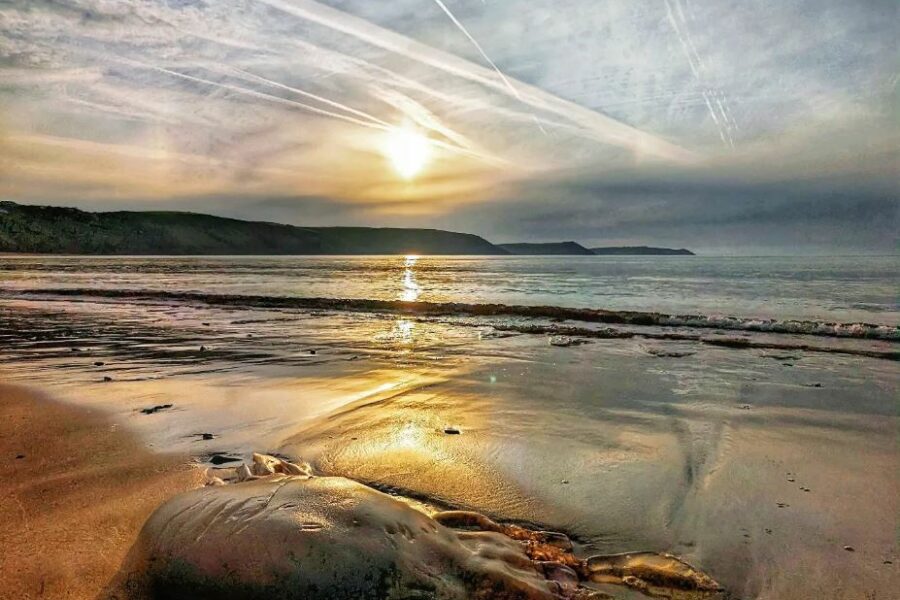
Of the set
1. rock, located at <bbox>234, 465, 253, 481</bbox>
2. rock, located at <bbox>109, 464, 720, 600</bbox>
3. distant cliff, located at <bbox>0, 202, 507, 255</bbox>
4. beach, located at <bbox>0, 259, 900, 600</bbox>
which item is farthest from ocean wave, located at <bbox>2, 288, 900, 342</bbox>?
distant cliff, located at <bbox>0, 202, 507, 255</bbox>

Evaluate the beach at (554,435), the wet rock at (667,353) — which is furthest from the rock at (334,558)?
the wet rock at (667,353)

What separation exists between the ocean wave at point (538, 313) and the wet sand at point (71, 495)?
1409 cm

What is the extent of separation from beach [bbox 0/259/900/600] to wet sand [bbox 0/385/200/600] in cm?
3

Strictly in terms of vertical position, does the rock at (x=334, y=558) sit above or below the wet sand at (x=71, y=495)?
above

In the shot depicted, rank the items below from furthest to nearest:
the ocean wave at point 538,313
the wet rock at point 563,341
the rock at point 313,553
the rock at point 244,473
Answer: the ocean wave at point 538,313 → the wet rock at point 563,341 → the rock at point 244,473 → the rock at point 313,553

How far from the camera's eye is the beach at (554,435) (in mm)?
3236

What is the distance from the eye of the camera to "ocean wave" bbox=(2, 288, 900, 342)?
548 inches

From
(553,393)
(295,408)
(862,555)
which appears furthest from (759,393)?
(295,408)

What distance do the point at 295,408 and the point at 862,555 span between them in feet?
17.4

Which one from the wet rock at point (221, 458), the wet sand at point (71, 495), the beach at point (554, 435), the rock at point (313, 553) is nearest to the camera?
the rock at point (313, 553)

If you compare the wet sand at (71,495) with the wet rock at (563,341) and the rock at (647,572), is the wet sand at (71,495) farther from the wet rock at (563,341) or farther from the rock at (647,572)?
the wet rock at (563,341)

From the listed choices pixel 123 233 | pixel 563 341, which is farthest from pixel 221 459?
pixel 123 233

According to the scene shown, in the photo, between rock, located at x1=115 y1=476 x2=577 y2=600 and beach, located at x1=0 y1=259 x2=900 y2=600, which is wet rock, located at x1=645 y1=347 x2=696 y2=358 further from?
rock, located at x1=115 y1=476 x2=577 y2=600

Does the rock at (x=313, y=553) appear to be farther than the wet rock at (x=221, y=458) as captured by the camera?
No
